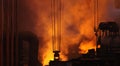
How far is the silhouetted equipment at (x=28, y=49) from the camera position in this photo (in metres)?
9.86

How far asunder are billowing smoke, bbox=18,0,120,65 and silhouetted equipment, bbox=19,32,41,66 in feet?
0.65

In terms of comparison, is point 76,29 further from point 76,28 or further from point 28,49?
Answer: point 28,49

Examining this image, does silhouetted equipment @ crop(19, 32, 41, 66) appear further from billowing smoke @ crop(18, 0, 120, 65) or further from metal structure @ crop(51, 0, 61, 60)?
metal structure @ crop(51, 0, 61, 60)

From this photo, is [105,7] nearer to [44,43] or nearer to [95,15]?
[95,15]

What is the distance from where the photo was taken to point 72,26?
1065 centimetres

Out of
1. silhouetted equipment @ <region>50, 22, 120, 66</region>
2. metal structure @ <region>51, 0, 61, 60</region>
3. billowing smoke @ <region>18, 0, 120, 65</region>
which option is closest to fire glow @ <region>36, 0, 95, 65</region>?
billowing smoke @ <region>18, 0, 120, 65</region>

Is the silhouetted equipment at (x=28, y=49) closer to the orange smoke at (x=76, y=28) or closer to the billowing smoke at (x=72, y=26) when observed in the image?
the billowing smoke at (x=72, y=26)

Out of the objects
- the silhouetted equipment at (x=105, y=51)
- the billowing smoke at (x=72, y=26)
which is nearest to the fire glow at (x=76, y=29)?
the billowing smoke at (x=72, y=26)

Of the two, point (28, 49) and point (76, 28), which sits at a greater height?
point (76, 28)

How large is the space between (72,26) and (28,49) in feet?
5.58

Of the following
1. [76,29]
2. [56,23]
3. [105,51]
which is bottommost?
[105,51]

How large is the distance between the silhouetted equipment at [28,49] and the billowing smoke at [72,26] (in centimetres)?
20

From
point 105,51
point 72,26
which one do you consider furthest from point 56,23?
point 105,51

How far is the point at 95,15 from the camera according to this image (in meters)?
10.7
